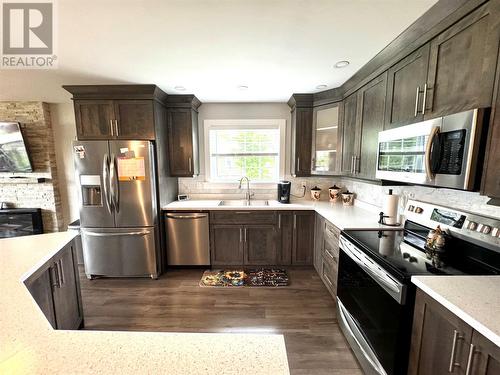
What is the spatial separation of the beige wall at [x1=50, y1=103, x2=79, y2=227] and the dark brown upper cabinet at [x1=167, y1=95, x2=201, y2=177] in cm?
175

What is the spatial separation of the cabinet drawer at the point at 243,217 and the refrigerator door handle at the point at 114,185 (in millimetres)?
1168

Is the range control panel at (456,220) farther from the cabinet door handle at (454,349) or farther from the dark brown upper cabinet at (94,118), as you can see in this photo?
the dark brown upper cabinet at (94,118)

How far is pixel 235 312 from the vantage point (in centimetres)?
220

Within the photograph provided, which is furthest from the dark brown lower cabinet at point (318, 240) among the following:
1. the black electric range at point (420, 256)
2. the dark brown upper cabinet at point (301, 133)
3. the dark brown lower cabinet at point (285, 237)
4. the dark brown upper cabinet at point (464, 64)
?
the dark brown upper cabinet at point (464, 64)

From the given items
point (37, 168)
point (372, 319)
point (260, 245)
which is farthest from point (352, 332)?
point (37, 168)

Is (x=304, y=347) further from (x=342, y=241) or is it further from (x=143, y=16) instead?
(x=143, y=16)

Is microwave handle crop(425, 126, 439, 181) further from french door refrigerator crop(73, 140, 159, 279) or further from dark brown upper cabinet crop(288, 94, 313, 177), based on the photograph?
french door refrigerator crop(73, 140, 159, 279)

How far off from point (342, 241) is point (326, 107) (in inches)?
73.1

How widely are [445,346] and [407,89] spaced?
1598 millimetres

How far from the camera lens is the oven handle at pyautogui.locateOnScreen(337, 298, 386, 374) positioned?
1347 millimetres

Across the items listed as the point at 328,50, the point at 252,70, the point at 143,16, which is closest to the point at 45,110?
the point at 143,16

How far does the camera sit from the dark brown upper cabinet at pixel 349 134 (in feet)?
7.89

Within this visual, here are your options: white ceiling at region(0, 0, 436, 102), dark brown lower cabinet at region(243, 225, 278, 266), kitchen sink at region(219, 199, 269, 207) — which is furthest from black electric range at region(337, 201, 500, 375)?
kitchen sink at region(219, 199, 269, 207)

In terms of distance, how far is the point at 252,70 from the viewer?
2172 millimetres
